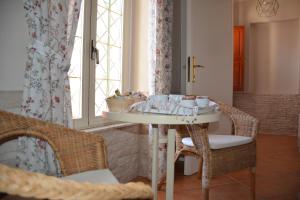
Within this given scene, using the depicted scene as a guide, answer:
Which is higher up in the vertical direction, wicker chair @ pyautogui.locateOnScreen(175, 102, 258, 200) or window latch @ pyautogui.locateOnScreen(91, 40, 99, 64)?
window latch @ pyautogui.locateOnScreen(91, 40, 99, 64)

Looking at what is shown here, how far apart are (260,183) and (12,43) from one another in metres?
2.33

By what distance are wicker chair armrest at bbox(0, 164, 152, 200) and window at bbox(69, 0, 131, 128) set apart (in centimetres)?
161

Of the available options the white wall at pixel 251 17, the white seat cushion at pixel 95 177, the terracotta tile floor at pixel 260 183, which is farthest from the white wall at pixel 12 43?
the white wall at pixel 251 17

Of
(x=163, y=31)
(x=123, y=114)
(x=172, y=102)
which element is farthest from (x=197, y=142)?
(x=163, y=31)

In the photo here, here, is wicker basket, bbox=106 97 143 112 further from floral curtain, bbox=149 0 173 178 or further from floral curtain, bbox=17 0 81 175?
floral curtain, bbox=149 0 173 178

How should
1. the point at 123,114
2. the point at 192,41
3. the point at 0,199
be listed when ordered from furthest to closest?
the point at 192,41
the point at 123,114
the point at 0,199

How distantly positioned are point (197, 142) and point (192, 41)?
1201 millimetres

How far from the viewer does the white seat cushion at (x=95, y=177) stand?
1008mm

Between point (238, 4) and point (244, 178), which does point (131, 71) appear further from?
point (238, 4)

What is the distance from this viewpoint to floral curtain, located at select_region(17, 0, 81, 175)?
4.58ft

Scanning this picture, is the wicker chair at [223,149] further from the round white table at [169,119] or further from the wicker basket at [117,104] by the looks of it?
the wicker basket at [117,104]

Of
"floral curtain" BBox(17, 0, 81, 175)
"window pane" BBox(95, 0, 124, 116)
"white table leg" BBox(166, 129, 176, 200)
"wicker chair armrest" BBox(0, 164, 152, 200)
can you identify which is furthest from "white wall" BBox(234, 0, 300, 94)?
"wicker chair armrest" BBox(0, 164, 152, 200)

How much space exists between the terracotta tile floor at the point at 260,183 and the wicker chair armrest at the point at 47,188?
1804 millimetres

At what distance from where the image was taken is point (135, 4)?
283 centimetres
